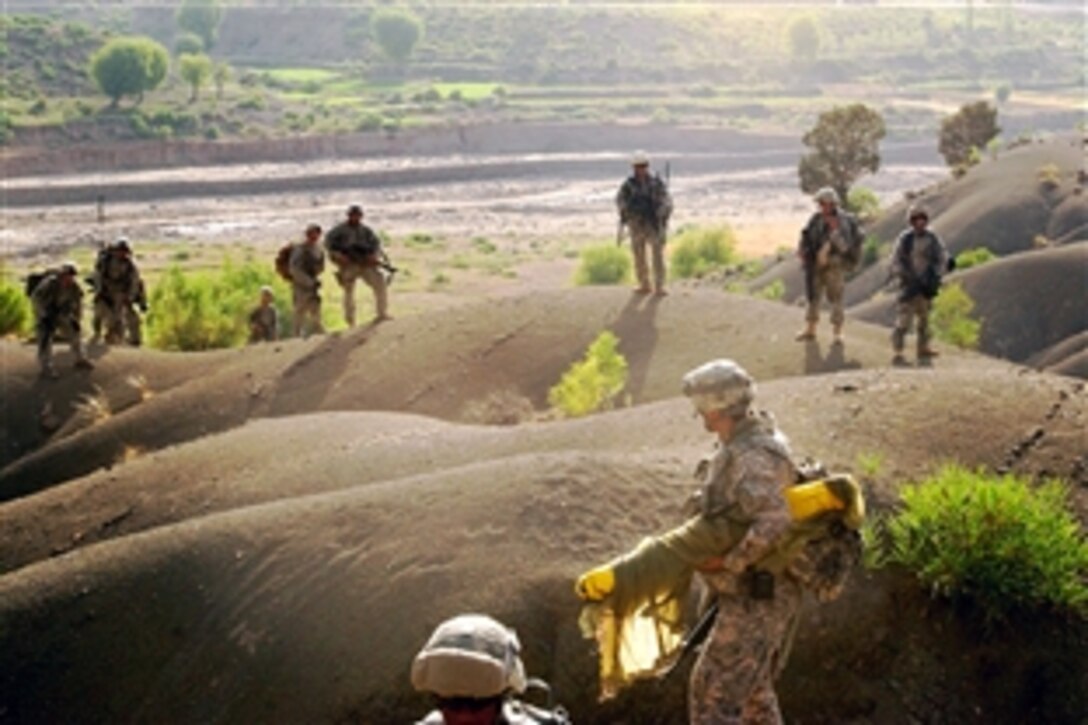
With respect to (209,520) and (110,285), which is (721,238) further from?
(209,520)

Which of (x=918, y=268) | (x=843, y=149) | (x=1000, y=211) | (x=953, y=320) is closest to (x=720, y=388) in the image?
(x=918, y=268)

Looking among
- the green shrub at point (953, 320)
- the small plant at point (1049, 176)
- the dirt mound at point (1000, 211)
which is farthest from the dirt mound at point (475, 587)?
the small plant at point (1049, 176)

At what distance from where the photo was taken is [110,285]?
26.0 metres

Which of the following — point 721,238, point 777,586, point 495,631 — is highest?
point 495,631

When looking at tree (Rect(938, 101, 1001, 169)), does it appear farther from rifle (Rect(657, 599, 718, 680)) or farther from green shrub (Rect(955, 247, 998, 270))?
rifle (Rect(657, 599, 718, 680))

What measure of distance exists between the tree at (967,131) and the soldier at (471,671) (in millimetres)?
56852

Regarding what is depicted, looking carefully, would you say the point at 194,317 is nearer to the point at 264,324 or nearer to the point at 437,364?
the point at 264,324

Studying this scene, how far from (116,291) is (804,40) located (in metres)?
133

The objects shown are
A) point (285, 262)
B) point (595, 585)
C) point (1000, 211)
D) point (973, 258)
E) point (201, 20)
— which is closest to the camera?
point (595, 585)

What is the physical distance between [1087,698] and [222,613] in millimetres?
5998

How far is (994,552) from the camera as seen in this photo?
452 inches

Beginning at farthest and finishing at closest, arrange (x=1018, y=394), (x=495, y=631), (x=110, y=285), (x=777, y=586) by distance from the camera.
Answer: (x=110, y=285) → (x=1018, y=394) → (x=777, y=586) → (x=495, y=631)

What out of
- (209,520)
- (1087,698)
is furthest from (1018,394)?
(209,520)

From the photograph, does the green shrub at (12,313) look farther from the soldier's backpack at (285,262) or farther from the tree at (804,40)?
the tree at (804,40)
